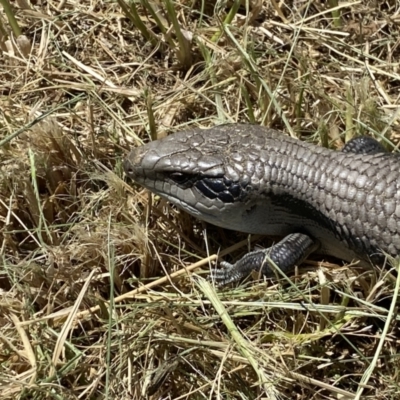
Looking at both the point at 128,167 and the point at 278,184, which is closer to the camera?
the point at 278,184

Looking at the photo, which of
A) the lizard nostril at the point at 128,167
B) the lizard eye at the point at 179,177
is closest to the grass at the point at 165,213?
the lizard nostril at the point at 128,167

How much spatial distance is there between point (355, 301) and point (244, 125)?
93 centimetres

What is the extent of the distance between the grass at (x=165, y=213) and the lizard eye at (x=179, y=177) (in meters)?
0.23

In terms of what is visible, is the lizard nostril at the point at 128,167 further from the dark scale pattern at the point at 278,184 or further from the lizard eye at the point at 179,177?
the lizard eye at the point at 179,177

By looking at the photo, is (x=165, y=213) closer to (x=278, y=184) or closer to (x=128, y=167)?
(x=128, y=167)

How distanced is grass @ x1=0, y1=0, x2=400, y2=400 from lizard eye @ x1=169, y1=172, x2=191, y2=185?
0.23 m

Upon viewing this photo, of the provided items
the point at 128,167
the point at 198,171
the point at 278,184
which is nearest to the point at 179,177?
the point at 198,171

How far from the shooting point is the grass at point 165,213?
10.8 ft

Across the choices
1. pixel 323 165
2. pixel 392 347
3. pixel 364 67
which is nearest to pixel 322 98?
pixel 364 67

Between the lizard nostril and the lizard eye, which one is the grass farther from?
the lizard eye

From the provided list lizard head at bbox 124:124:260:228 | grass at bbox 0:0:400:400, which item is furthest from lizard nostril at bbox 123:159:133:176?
grass at bbox 0:0:400:400

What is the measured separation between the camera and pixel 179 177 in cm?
350

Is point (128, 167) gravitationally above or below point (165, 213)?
above

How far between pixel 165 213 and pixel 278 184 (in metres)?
0.58
